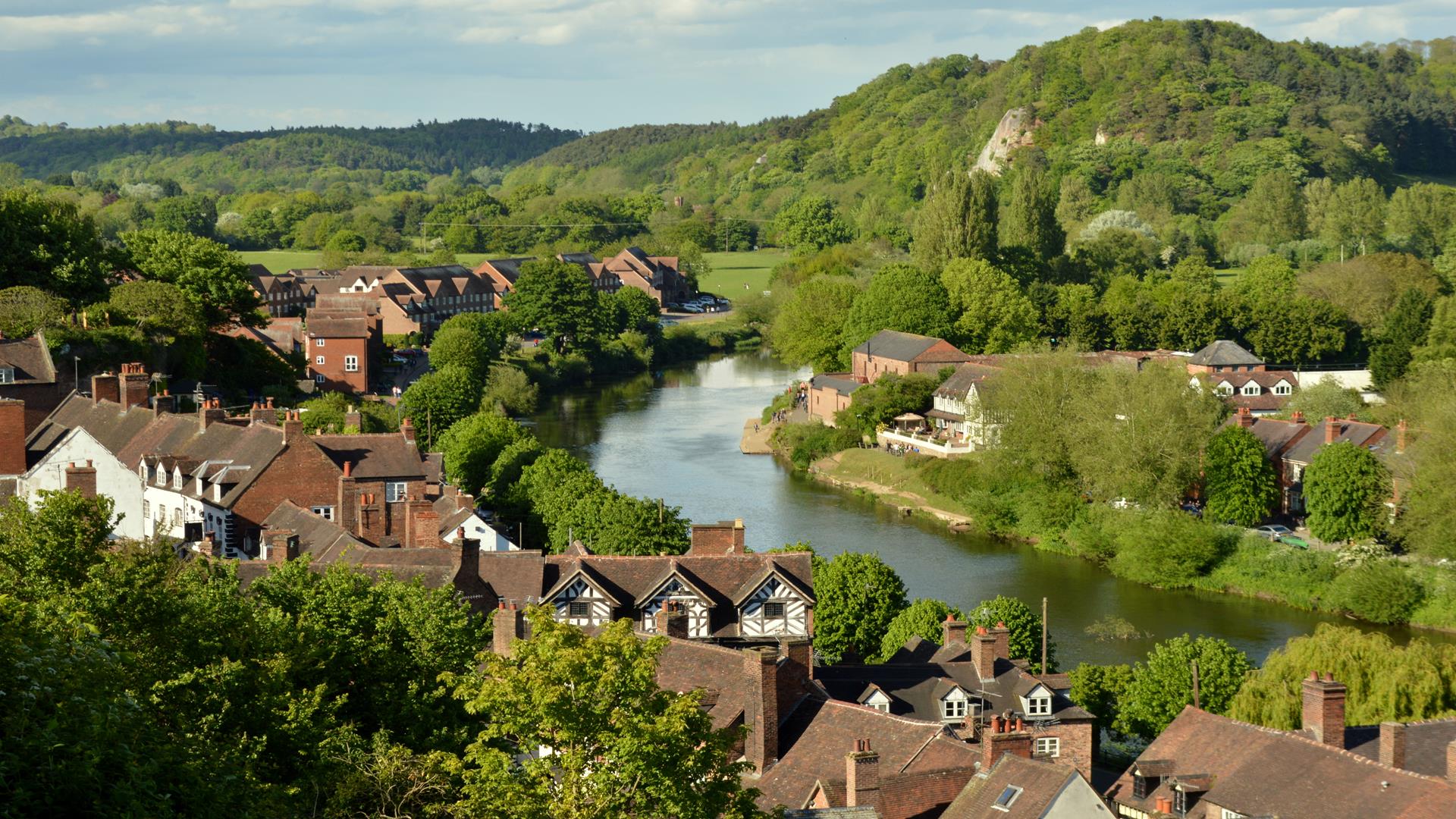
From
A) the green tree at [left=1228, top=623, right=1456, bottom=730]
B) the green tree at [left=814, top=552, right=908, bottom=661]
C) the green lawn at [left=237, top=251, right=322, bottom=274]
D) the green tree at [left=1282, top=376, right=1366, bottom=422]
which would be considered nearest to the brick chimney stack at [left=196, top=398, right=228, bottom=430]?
the green tree at [left=814, top=552, right=908, bottom=661]

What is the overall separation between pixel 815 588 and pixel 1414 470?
1838cm

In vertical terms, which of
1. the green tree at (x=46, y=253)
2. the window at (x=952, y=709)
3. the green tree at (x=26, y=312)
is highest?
the green tree at (x=46, y=253)

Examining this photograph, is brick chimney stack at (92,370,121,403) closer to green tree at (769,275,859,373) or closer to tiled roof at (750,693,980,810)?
tiled roof at (750,693,980,810)

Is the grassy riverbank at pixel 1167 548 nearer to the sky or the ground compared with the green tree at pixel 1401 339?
nearer to the ground

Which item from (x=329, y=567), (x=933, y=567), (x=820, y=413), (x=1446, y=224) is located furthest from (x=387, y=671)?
(x=1446, y=224)

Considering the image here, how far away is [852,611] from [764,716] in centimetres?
1093

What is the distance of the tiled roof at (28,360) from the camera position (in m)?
42.6

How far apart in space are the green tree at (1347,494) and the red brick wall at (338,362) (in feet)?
120

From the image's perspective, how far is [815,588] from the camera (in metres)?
33.6

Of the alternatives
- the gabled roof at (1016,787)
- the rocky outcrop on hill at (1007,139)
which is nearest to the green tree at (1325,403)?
the gabled roof at (1016,787)

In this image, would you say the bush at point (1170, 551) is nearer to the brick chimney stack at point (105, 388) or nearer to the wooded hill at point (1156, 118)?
the brick chimney stack at point (105, 388)

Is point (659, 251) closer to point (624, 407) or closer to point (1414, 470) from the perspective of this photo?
point (624, 407)

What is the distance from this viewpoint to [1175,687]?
30.0 meters

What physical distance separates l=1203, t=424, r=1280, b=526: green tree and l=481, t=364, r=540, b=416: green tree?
106 ft
